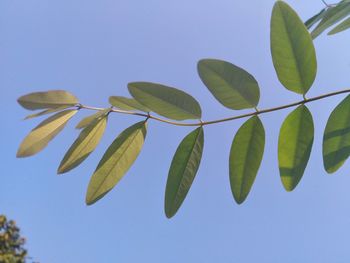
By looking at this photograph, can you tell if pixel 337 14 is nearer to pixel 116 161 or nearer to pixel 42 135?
pixel 116 161

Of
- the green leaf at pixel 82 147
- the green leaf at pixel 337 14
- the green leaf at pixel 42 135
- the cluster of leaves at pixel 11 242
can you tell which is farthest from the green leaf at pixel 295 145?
the cluster of leaves at pixel 11 242

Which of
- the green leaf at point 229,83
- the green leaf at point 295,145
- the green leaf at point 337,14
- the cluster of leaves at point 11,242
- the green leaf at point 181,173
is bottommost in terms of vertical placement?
the cluster of leaves at point 11,242

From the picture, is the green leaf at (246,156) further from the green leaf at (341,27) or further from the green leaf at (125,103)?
the green leaf at (341,27)

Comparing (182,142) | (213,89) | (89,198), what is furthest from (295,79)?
(89,198)

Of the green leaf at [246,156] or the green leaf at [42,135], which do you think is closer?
the green leaf at [246,156]

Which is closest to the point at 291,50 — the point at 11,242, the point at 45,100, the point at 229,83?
the point at 229,83

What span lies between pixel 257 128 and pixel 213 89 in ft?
0.49

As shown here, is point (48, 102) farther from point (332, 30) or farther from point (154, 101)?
point (332, 30)

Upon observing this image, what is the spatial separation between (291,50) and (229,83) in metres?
0.15

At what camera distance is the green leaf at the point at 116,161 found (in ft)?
3.27

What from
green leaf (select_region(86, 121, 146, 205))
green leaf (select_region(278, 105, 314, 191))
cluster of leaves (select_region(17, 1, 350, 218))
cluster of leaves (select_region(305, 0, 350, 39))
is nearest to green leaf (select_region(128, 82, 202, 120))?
cluster of leaves (select_region(17, 1, 350, 218))

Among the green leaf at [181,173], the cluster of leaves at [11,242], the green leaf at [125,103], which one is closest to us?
the green leaf at [181,173]

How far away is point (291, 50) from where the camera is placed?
2.86 feet

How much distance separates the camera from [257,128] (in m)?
0.98
